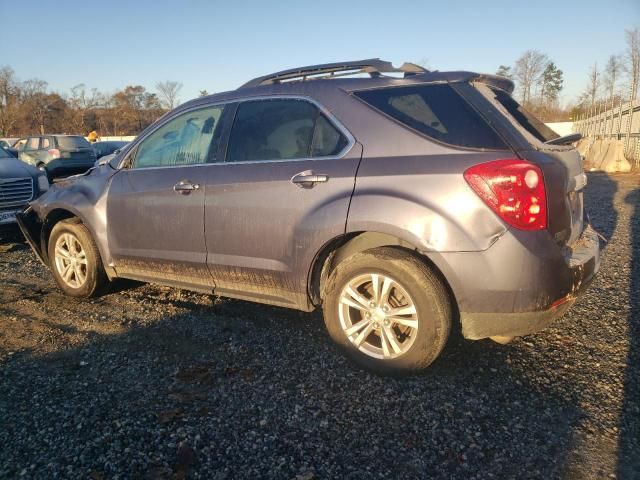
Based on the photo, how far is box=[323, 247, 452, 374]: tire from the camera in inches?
110

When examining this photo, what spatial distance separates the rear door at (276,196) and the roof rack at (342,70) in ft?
0.86

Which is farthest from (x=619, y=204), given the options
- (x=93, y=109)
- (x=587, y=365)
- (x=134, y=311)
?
(x=93, y=109)

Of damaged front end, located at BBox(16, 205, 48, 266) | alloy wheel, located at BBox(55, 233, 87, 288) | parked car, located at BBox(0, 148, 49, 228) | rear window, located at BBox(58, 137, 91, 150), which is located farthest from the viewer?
rear window, located at BBox(58, 137, 91, 150)

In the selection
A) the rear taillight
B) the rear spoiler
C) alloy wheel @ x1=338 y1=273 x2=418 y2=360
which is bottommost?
alloy wheel @ x1=338 y1=273 x2=418 y2=360

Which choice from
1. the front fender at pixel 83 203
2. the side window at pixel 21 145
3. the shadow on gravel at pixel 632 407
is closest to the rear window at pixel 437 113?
the shadow on gravel at pixel 632 407

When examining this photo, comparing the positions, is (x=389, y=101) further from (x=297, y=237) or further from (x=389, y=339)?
(x=389, y=339)

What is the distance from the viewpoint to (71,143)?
17.0 meters

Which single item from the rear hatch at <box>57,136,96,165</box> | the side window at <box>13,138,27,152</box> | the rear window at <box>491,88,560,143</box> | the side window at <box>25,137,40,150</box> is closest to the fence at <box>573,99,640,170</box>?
the rear window at <box>491,88,560,143</box>

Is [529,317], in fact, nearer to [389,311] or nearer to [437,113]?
[389,311]

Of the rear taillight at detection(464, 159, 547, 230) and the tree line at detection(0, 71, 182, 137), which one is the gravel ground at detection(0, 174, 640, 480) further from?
the tree line at detection(0, 71, 182, 137)

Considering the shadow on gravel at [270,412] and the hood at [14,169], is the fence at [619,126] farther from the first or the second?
the hood at [14,169]

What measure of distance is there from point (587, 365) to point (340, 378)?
158 centimetres

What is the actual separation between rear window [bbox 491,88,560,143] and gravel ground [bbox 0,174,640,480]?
4.73 ft

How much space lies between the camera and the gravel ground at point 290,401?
2.21 meters
